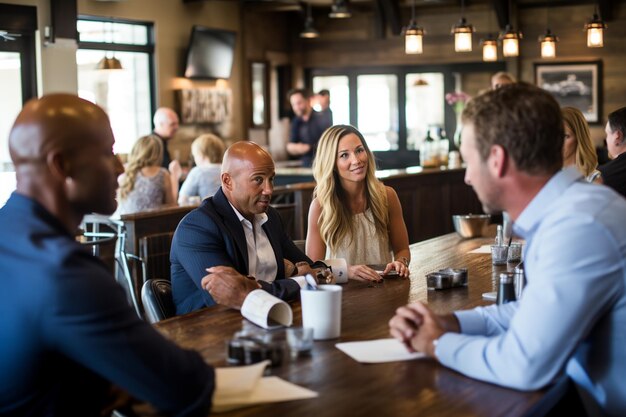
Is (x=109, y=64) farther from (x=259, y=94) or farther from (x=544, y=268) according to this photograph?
(x=544, y=268)

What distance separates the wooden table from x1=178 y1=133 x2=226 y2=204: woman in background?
4.26m

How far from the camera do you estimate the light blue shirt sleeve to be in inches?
72.1

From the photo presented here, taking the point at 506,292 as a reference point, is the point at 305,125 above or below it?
above

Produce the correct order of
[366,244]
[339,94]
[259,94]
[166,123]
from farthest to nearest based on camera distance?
[339,94]
[259,94]
[166,123]
[366,244]

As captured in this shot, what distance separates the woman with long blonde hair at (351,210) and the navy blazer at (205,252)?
0.98 metres

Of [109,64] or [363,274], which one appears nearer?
[363,274]

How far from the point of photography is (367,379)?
6.55 feet

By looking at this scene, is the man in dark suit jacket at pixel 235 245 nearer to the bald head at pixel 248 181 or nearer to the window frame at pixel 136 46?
the bald head at pixel 248 181

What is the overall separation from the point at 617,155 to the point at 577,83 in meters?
7.54

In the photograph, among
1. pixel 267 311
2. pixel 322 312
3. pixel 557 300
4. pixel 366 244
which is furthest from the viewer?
pixel 366 244

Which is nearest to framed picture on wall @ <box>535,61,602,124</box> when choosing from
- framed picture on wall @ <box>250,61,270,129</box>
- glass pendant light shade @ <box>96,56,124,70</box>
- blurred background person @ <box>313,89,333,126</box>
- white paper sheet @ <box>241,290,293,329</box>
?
blurred background person @ <box>313,89,333,126</box>

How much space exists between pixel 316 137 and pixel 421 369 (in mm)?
8972

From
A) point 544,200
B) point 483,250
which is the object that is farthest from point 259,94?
point 544,200

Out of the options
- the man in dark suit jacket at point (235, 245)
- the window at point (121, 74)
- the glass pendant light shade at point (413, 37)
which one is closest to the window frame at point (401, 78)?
the window at point (121, 74)
